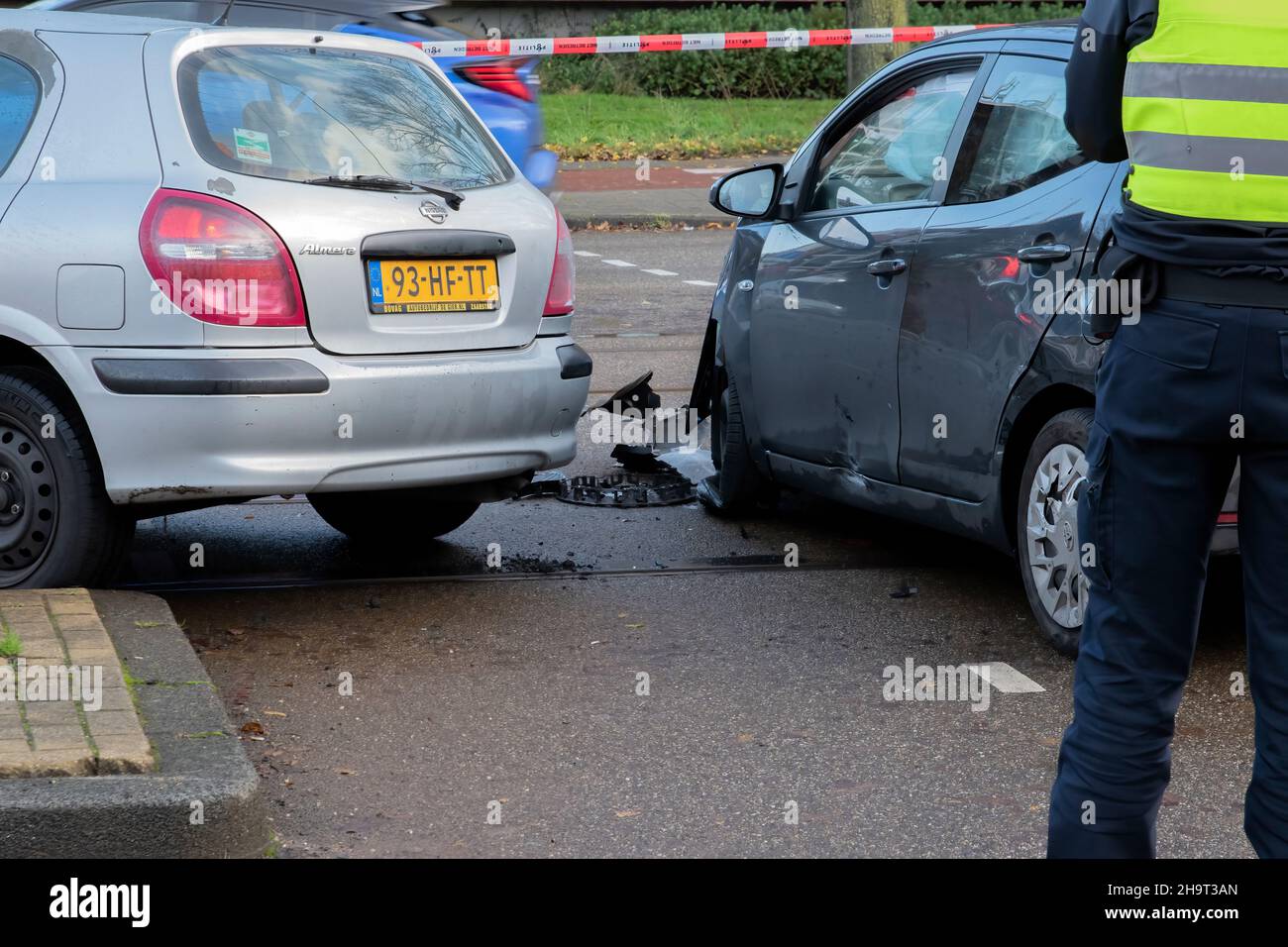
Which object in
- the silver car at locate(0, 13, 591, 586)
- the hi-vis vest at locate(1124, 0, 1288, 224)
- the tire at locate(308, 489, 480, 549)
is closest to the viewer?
the hi-vis vest at locate(1124, 0, 1288, 224)

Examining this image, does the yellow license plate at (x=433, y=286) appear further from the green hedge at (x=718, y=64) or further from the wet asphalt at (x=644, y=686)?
the green hedge at (x=718, y=64)

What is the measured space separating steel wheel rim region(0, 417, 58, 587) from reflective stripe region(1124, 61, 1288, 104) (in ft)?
11.0

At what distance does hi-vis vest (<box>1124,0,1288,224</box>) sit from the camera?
262 cm

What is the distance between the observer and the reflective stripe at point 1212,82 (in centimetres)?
262

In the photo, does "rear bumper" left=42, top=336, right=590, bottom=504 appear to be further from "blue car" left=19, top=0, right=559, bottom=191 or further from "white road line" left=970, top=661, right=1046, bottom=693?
"blue car" left=19, top=0, right=559, bottom=191

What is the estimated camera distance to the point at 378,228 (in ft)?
16.4

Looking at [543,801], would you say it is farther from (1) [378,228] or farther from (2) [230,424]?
(1) [378,228]

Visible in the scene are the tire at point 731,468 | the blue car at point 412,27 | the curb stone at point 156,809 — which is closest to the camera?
the curb stone at point 156,809

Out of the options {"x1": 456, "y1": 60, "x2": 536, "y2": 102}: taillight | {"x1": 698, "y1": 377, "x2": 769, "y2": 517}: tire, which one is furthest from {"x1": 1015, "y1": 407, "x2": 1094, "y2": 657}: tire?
{"x1": 456, "y1": 60, "x2": 536, "y2": 102}: taillight

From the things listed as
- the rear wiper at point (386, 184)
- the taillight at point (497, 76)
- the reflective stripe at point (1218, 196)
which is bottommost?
the taillight at point (497, 76)

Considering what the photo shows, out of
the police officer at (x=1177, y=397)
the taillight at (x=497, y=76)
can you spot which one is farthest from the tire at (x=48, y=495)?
the taillight at (x=497, y=76)

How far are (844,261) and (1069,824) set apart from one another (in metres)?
2.98

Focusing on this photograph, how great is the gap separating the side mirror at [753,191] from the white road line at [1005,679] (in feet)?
6.51

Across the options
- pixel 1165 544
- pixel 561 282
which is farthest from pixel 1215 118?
pixel 561 282
